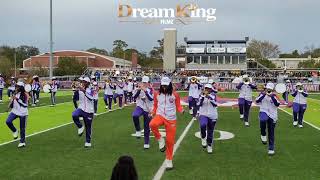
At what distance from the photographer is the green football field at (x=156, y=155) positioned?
31.5 ft

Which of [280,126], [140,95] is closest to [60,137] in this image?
[140,95]

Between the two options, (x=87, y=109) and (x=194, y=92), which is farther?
(x=194, y=92)

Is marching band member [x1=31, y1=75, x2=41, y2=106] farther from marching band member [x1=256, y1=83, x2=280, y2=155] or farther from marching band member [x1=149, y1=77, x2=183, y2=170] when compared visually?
→ marching band member [x1=149, y1=77, x2=183, y2=170]

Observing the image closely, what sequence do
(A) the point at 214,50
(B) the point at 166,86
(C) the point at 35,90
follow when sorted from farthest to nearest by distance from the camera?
(A) the point at 214,50, (C) the point at 35,90, (B) the point at 166,86

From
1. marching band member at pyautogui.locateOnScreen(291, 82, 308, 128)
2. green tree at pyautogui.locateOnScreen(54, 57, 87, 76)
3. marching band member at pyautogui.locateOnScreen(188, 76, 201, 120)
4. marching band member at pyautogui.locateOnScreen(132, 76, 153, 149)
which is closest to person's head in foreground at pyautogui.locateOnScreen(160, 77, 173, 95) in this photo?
marching band member at pyautogui.locateOnScreen(132, 76, 153, 149)

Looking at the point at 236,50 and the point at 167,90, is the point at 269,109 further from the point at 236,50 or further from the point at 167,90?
the point at 236,50

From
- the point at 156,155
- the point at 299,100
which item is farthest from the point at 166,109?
the point at 299,100

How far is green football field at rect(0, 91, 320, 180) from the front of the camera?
9.60 m

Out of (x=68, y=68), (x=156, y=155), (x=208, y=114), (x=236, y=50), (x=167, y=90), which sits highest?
(x=236, y=50)

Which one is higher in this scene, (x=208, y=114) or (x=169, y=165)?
(x=208, y=114)

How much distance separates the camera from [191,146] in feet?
43.3

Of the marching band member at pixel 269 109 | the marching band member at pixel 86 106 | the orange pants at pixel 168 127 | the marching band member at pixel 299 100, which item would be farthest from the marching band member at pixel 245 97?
the orange pants at pixel 168 127

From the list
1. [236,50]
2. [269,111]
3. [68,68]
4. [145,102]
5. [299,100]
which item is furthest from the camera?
[236,50]

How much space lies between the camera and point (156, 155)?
11.7 meters
